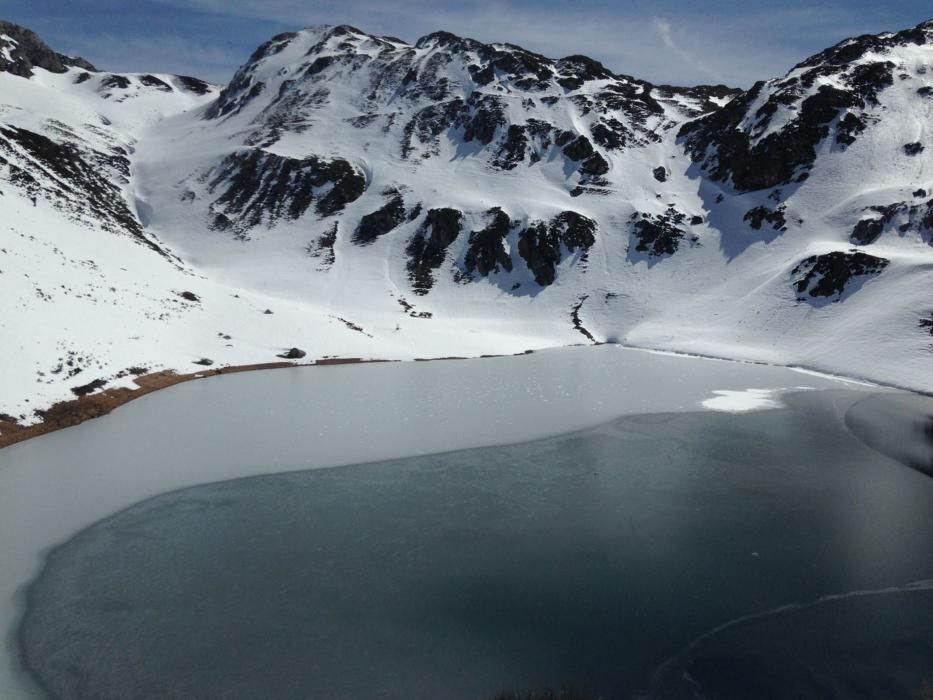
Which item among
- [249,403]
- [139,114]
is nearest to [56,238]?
[249,403]

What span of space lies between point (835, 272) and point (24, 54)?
170 m

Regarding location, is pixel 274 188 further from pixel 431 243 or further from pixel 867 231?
pixel 867 231

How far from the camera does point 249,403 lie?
105ft

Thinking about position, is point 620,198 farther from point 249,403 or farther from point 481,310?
point 249,403

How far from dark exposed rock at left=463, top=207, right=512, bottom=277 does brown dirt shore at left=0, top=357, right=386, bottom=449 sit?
43522 mm

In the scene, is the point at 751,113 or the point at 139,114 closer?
the point at 751,113

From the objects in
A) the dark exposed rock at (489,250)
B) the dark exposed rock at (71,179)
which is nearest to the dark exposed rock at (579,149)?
the dark exposed rock at (489,250)

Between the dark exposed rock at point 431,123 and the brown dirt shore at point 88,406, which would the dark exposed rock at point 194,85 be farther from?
the brown dirt shore at point 88,406

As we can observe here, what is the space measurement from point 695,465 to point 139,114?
15025 cm

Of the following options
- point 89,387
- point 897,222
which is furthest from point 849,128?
point 89,387

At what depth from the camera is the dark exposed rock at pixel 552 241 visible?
3019 inches

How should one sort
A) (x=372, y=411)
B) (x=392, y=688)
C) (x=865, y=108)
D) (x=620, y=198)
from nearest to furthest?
(x=392, y=688)
(x=372, y=411)
(x=865, y=108)
(x=620, y=198)

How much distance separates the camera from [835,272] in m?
55.5

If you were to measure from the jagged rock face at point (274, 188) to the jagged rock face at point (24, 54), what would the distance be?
60.7m
